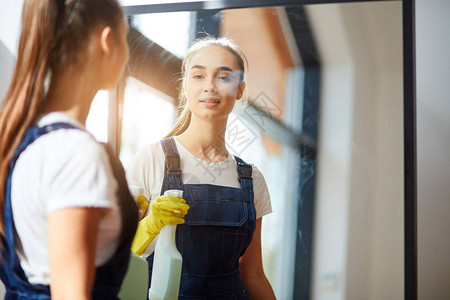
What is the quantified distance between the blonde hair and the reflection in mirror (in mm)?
25

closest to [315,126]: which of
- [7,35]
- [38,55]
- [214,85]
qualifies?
[214,85]

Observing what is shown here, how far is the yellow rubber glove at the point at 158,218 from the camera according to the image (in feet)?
4.39

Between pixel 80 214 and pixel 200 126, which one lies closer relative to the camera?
pixel 80 214

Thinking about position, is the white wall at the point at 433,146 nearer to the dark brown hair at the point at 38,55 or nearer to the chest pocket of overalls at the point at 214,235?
the chest pocket of overalls at the point at 214,235

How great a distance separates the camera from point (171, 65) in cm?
156

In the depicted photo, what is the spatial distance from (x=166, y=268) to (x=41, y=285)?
1.46 feet

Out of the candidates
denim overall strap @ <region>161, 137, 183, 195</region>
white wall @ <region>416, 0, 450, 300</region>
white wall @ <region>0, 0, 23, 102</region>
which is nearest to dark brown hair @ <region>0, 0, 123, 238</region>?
denim overall strap @ <region>161, 137, 183, 195</region>

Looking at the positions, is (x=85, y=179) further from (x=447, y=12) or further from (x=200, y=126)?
(x=447, y=12)

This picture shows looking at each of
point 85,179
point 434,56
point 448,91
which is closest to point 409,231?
point 448,91

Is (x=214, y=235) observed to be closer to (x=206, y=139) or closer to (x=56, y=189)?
(x=206, y=139)

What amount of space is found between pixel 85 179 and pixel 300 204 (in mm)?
789

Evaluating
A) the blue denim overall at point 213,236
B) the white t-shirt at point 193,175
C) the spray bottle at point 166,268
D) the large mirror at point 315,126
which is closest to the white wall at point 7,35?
the large mirror at point 315,126

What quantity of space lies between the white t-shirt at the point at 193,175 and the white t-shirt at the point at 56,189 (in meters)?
0.43

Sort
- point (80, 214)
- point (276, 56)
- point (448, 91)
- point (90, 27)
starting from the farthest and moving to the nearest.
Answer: point (448, 91) → point (276, 56) → point (90, 27) → point (80, 214)
